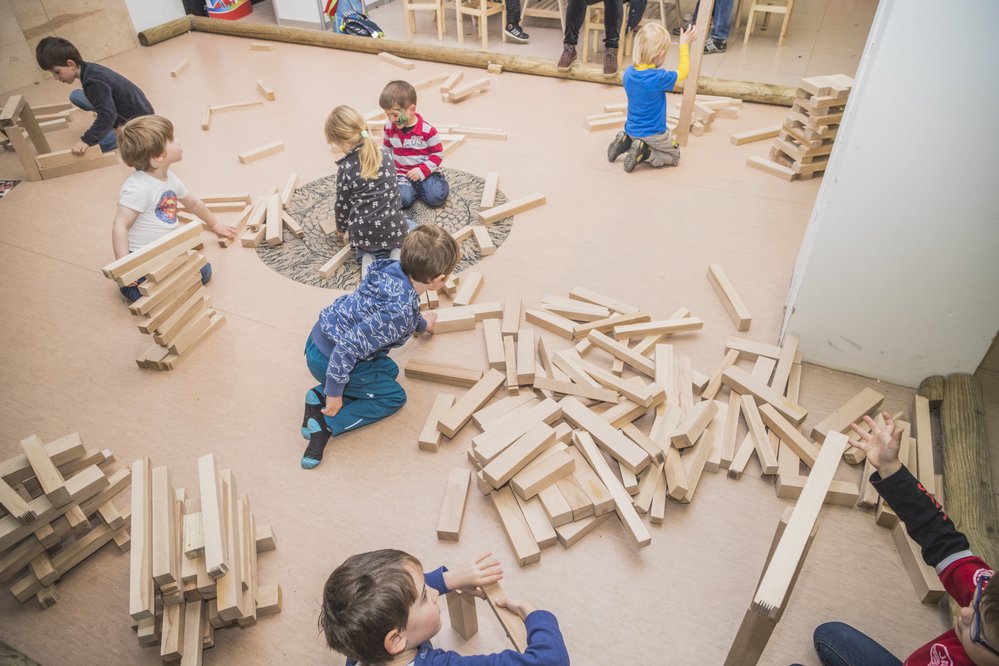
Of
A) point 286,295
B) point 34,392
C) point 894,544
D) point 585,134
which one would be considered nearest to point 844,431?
point 894,544

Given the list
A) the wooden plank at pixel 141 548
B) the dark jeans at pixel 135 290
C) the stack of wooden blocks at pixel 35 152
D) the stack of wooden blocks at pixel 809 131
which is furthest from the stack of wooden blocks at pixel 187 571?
the stack of wooden blocks at pixel 809 131

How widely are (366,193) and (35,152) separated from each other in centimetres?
408

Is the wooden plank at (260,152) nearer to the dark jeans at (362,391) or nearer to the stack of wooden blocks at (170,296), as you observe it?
the stack of wooden blocks at (170,296)

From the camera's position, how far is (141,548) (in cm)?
248

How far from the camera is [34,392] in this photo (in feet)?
12.9

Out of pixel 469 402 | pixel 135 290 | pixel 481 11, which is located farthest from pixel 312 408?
pixel 481 11

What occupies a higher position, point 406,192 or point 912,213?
point 912,213

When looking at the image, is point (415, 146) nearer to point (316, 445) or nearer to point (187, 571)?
point (316, 445)

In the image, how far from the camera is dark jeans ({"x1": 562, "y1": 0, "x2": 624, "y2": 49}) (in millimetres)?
7477

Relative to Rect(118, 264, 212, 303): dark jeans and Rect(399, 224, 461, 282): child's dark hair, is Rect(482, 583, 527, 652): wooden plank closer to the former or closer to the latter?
Rect(399, 224, 461, 282): child's dark hair

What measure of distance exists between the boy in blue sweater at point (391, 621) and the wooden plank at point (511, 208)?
361 centimetres

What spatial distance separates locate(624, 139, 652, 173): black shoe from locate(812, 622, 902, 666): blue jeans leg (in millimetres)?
4261

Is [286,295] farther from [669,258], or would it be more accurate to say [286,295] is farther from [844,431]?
[844,431]

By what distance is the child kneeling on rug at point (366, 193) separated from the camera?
445cm
